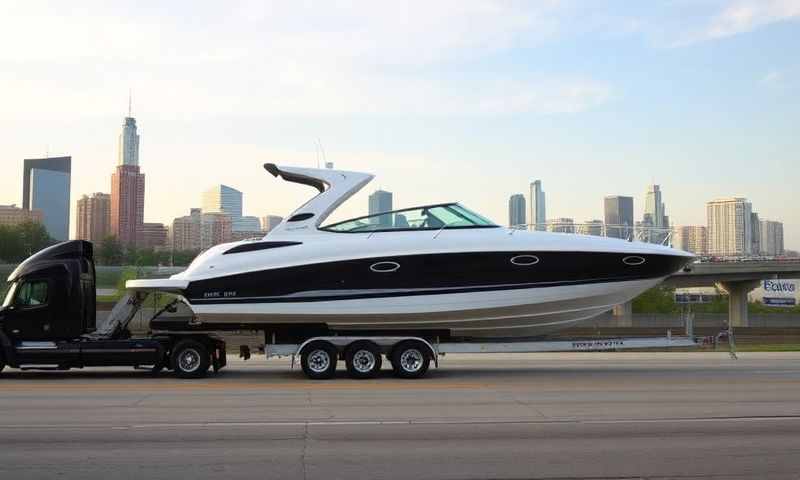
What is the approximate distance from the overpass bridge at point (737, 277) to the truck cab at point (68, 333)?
50818 mm

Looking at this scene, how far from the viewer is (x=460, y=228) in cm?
1842

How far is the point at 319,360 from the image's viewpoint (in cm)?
1769

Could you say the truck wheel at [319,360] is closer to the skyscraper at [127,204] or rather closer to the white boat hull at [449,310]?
the white boat hull at [449,310]

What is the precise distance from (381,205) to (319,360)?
420 cm

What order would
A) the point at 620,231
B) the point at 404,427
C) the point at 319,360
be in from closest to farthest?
the point at 404,427 → the point at 319,360 → the point at 620,231

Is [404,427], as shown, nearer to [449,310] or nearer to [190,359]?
[449,310]

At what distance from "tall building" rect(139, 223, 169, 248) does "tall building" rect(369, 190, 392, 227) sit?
5715 inches

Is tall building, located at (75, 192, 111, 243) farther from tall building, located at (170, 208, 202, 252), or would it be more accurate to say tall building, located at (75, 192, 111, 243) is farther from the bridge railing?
the bridge railing

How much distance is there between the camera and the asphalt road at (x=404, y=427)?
8234mm

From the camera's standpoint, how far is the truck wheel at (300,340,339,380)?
1761cm

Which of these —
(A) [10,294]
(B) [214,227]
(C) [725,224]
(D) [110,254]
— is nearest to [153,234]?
(D) [110,254]

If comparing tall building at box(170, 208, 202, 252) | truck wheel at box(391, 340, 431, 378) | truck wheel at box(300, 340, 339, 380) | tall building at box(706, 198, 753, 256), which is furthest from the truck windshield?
tall building at box(170, 208, 202, 252)

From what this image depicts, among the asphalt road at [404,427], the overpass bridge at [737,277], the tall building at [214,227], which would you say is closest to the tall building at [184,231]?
the tall building at [214,227]

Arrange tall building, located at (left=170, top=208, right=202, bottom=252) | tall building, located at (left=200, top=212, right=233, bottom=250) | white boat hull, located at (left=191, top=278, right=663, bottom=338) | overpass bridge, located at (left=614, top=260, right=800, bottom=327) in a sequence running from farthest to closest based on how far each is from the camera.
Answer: tall building, located at (left=170, top=208, right=202, bottom=252)
overpass bridge, located at (left=614, top=260, right=800, bottom=327)
tall building, located at (left=200, top=212, right=233, bottom=250)
white boat hull, located at (left=191, top=278, right=663, bottom=338)
